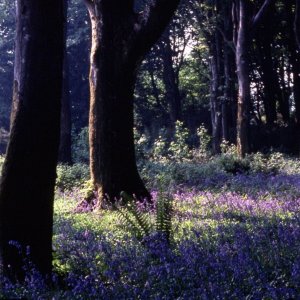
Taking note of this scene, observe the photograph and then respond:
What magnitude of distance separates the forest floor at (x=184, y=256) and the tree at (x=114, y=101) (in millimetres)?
847

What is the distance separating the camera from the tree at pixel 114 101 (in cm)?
1041

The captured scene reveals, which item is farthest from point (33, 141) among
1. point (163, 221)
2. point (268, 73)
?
point (268, 73)

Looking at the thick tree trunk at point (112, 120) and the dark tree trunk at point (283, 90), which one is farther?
the dark tree trunk at point (283, 90)

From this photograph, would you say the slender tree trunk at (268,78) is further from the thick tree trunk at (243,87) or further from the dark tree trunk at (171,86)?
the thick tree trunk at (243,87)

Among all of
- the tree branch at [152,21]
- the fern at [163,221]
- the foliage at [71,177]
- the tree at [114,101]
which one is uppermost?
the tree branch at [152,21]

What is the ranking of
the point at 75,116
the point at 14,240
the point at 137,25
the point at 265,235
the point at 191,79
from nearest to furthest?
1. the point at 14,240
2. the point at 265,235
3. the point at 137,25
4. the point at 75,116
5. the point at 191,79

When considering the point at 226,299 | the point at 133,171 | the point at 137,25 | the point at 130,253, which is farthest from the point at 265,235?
the point at 137,25

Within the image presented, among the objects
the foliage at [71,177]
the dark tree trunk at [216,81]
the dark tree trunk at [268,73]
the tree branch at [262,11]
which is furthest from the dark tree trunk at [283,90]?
the foliage at [71,177]

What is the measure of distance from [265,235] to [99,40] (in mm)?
5691

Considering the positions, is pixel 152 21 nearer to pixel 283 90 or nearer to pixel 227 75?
pixel 227 75

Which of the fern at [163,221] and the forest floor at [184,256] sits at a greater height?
the fern at [163,221]

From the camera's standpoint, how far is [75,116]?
162 ft

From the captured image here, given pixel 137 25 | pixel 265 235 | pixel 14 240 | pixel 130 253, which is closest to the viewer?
pixel 14 240

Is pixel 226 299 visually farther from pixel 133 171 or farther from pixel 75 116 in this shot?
pixel 75 116
